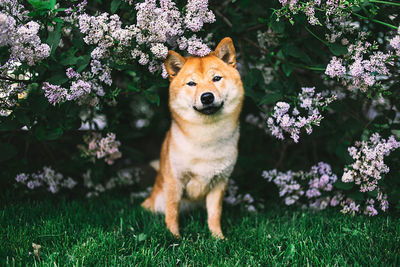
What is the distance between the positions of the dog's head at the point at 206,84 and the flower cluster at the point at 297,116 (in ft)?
0.95

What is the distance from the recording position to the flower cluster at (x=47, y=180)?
118 inches

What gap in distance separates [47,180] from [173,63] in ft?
5.22

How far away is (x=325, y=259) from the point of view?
6.74 ft

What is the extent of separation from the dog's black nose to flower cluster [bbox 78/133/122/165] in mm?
1012

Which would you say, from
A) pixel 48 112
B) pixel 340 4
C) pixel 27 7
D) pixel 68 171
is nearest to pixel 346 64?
pixel 340 4

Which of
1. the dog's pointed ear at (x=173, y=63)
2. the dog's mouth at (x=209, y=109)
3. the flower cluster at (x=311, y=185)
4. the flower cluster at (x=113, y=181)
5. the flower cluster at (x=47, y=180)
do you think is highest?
the dog's pointed ear at (x=173, y=63)

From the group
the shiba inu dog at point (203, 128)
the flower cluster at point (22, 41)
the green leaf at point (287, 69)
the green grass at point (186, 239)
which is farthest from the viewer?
the green leaf at point (287, 69)

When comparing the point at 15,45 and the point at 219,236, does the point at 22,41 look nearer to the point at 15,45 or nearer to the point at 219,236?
the point at 15,45

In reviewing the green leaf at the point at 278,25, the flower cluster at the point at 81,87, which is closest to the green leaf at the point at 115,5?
the flower cluster at the point at 81,87

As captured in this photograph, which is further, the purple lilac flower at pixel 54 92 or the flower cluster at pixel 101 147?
the flower cluster at pixel 101 147

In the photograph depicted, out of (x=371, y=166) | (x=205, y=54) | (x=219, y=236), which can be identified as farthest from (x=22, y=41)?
(x=371, y=166)

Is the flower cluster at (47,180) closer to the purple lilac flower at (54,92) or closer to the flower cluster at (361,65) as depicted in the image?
the purple lilac flower at (54,92)

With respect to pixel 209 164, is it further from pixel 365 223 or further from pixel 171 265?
pixel 365 223

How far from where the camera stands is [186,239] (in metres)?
2.51
